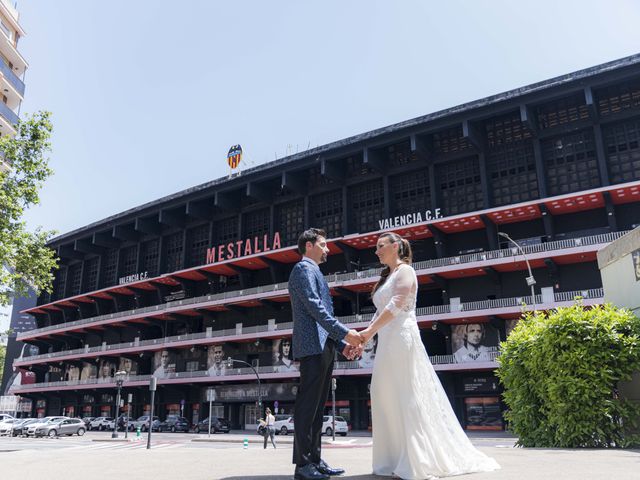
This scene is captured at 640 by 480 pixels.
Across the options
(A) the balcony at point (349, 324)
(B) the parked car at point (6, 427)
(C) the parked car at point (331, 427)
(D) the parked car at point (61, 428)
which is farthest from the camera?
(B) the parked car at point (6, 427)

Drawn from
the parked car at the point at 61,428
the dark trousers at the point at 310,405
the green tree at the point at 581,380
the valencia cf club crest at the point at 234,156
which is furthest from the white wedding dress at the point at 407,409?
the valencia cf club crest at the point at 234,156

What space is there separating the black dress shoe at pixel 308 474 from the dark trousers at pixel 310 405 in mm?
116

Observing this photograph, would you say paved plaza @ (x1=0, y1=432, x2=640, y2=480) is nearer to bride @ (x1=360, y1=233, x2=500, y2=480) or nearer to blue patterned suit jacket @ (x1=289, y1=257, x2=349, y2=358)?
bride @ (x1=360, y1=233, x2=500, y2=480)

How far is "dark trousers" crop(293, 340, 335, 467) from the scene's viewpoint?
4512 mm

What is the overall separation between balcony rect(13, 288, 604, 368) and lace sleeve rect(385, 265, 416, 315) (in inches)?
844

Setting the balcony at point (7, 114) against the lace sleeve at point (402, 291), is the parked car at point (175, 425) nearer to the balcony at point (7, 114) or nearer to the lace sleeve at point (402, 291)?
the balcony at point (7, 114)

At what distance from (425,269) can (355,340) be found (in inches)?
1367

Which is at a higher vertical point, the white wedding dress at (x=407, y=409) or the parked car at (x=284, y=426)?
the white wedding dress at (x=407, y=409)

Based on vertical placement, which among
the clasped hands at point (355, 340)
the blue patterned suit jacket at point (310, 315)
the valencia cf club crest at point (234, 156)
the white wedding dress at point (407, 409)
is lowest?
the white wedding dress at point (407, 409)

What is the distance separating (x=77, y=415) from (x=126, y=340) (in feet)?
38.5

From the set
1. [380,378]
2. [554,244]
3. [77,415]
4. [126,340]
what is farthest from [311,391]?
[77,415]

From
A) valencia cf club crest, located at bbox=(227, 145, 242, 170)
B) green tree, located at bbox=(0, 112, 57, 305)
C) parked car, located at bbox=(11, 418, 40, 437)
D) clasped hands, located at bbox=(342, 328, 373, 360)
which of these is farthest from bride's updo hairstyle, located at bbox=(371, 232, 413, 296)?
valencia cf club crest, located at bbox=(227, 145, 242, 170)

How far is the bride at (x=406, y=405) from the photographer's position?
4.43 m

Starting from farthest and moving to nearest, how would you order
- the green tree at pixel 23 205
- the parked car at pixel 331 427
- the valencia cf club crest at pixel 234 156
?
the valencia cf club crest at pixel 234 156
the parked car at pixel 331 427
the green tree at pixel 23 205
